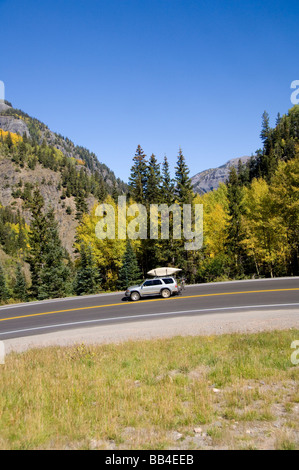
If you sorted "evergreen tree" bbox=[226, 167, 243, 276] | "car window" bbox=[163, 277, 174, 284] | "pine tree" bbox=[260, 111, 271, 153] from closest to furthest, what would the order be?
"car window" bbox=[163, 277, 174, 284]
"evergreen tree" bbox=[226, 167, 243, 276]
"pine tree" bbox=[260, 111, 271, 153]

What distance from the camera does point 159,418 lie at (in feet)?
18.6

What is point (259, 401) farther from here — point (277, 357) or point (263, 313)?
point (263, 313)

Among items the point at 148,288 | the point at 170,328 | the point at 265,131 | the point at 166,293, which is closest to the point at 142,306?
the point at 148,288

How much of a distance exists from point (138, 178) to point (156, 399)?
162 ft

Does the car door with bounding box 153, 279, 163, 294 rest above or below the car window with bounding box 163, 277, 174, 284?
below

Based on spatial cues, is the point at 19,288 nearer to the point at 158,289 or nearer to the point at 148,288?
the point at 148,288

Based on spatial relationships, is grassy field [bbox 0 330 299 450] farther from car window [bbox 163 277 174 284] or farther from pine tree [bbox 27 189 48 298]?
pine tree [bbox 27 189 48 298]

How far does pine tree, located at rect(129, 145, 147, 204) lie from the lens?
173 ft

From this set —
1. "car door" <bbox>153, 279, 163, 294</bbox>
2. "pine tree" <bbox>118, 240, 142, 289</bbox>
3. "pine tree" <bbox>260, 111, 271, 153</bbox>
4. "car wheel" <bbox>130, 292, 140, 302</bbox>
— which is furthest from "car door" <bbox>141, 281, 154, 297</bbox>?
"pine tree" <bbox>260, 111, 271, 153</bbox>

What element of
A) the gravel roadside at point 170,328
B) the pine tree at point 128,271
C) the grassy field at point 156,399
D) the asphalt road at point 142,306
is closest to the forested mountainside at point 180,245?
the pine tree at point 128,271

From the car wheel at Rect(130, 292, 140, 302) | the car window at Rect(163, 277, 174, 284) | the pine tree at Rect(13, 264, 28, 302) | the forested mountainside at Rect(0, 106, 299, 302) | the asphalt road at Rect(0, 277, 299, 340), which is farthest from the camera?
the pine tree at Rect(13, 264, 28, 302)

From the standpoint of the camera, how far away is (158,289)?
20.9m

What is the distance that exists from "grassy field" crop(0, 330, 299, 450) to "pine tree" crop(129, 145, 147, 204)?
144 ft
